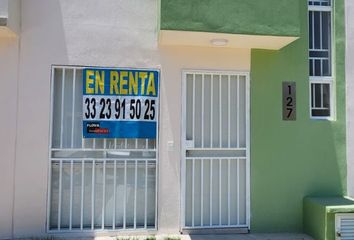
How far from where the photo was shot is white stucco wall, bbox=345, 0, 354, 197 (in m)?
6.91

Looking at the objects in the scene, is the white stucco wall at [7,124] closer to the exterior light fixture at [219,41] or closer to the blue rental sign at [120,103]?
the blue rental sign at [120,103]

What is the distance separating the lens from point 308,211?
654 centimetres

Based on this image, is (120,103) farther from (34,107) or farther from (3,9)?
(3,9)

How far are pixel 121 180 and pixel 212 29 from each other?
10.6ft

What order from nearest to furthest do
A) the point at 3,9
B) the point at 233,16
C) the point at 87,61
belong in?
1. the point at 3,9
2. the point at 233,16
3. the point at 87,61

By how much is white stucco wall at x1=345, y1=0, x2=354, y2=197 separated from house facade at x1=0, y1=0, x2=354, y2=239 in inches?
1.2

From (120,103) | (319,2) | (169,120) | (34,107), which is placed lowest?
(169,120)

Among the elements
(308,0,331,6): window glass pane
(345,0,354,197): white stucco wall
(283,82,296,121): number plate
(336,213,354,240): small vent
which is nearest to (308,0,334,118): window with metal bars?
(308,0,331,6): window glass pane

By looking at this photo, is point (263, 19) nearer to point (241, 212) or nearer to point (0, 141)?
point (241, 212)

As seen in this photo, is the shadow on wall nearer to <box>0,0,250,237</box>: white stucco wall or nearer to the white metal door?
<box>0,0,250,237</box>: white stucco wall

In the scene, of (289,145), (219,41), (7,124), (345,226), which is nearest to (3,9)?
(7,124)

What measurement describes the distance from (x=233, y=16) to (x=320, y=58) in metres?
2.44

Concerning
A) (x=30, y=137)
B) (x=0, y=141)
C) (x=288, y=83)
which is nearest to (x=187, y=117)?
(x=288, y=83)

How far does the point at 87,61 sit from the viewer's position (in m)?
6.34
